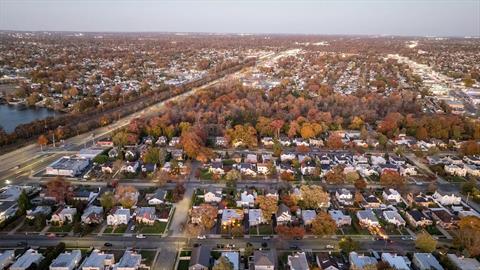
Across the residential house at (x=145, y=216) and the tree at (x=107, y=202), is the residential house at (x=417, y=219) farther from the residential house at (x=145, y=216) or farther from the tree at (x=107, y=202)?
the tree at (x=107, y=202)

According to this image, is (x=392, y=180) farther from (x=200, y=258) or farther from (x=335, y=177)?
(x=200, y=258)

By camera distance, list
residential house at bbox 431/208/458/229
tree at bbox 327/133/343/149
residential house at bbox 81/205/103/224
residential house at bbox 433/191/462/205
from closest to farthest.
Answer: residential house at bbox 81/205/103/224, residential house at bbox 431/208/458/229, residential house at bbox 433/191/462/205, tree at bbox 327/133/343/149

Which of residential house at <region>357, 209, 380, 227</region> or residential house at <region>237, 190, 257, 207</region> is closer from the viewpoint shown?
residential house at <region>357, 209, 380, 227</region>

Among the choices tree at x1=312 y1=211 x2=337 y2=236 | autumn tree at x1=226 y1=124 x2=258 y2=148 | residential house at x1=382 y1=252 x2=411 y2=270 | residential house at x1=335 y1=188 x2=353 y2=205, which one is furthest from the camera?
autumn tree at x1=226 y1=124 x2=258 y2=148

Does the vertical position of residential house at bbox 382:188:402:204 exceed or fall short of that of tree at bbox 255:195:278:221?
it falls short

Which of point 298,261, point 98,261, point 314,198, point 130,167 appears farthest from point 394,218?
point 130,167

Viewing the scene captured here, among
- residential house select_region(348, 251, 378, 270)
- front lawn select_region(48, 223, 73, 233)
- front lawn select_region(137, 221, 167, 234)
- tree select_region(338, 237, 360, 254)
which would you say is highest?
tree select_region(338, 237, 360, 254)

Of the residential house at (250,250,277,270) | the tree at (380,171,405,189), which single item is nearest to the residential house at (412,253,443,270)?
the residential house at (250,250,277,270)

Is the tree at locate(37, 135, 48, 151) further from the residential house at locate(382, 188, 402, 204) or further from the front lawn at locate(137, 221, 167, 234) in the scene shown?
the residential house at locate(382, 188, 402, 204)

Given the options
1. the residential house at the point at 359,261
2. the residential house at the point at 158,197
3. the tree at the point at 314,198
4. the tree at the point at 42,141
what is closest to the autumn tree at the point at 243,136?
the residential house at the point at 158,197
